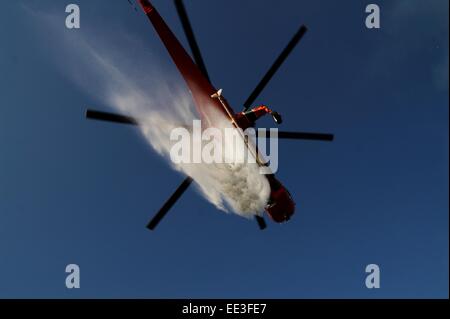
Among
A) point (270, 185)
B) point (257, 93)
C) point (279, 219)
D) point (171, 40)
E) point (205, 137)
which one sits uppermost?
point (171, 40)

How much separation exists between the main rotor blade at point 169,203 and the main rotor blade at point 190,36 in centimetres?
491

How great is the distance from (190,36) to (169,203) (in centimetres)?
748

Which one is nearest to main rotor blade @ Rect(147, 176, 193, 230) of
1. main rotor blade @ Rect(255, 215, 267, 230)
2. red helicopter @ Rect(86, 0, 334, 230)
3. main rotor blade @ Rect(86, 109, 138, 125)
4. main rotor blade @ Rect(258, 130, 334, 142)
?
red helicopter @ Rect(86, 0, 334, 230)

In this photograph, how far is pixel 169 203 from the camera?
1819 centimetres

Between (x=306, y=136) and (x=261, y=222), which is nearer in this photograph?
(x=306, y=136)

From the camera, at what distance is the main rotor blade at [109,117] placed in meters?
15.2

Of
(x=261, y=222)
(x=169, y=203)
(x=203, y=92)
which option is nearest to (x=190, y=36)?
(x=203, y=92)

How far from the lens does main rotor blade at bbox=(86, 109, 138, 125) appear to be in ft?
49.7

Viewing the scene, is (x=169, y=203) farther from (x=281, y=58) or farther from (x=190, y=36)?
(x=281, y=58)
